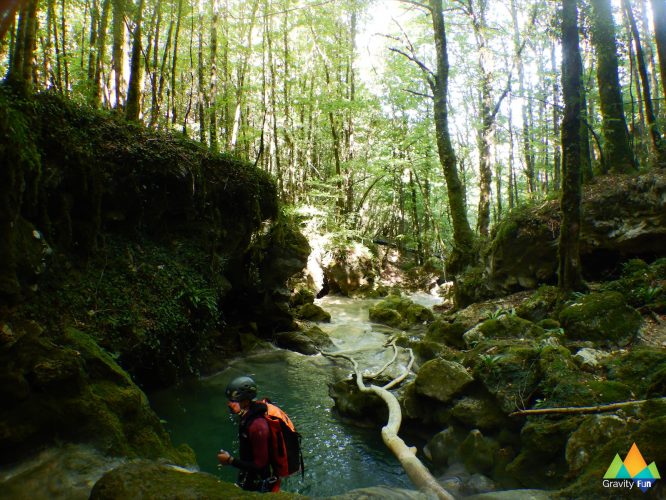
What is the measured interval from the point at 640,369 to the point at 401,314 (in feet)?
36.6

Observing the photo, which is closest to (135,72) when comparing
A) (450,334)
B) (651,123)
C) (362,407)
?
(362,407)

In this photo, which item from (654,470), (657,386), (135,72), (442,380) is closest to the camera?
(654,470)

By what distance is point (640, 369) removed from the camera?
4.69 meters

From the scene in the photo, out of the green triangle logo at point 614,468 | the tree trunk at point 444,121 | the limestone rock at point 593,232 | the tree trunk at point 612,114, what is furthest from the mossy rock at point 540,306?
the green triangle logo at point 614,468

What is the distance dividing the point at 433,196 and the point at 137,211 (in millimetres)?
28503

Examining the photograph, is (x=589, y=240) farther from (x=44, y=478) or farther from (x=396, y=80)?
(x=396, y=80)

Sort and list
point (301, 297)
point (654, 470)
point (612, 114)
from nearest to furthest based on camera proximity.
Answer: point (654, 470)
point (612, 114)
point (301, 297)

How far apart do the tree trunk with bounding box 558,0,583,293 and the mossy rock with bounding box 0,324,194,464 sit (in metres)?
7.91

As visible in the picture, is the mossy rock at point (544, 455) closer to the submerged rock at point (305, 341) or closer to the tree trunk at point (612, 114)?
the submerged rock at point (305, 341)

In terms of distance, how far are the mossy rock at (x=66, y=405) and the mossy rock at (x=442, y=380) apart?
3.87m

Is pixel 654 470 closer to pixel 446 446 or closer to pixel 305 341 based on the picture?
pixel 446 446

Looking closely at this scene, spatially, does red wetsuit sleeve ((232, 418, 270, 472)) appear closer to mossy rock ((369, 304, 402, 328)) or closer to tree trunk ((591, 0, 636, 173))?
tree trunk ((591, 0, 636, 173))

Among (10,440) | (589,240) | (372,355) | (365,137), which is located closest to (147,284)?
(10,440)

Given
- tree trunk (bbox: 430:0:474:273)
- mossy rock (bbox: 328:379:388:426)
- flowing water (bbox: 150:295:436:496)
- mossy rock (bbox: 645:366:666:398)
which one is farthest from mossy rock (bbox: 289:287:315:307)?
mossy rock (bbox: 645:366:666:398)
